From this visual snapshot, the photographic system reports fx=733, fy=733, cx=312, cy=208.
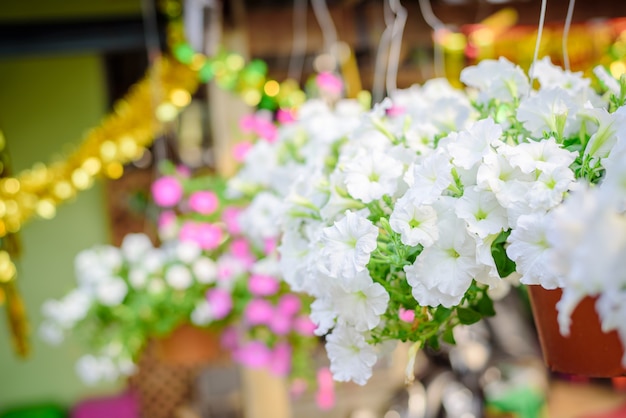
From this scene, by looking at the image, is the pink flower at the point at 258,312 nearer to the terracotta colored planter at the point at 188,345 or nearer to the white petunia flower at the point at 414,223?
the terracotta colored planter at the point at 188,345

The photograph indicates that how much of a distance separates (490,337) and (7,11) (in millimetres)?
4127

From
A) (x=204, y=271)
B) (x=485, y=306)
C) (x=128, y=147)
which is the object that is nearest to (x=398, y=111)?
(x=485, y=306)

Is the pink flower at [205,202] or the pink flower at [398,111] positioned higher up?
the pink flower at [398,111]

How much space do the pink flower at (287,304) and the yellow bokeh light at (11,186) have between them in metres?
1.92

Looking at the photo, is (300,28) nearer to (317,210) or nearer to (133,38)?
(133,38)

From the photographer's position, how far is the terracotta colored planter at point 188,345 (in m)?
2.35

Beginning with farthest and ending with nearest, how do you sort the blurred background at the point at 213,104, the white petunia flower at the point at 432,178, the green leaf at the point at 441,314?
the blurred background at the point at 213,104
the green leaf at the point at 441,314
the white petunia flower at the point at 432,178

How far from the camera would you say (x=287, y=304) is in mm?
2268

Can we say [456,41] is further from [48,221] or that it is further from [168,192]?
[48,221]

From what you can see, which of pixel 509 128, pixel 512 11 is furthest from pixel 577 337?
pixel 512 11

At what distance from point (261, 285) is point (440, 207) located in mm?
1460

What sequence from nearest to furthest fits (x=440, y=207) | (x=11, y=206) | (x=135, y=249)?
1. (x=440, y=207)
2. (x=135, y=249)
3. (x=11, y=206)

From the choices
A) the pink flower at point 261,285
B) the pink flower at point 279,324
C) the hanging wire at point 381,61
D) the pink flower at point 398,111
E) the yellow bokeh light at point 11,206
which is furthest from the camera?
the yellow bokeh light at point 11,206

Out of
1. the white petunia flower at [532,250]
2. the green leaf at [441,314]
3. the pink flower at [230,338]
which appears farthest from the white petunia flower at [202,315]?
the white petunia flower at [532,250]
